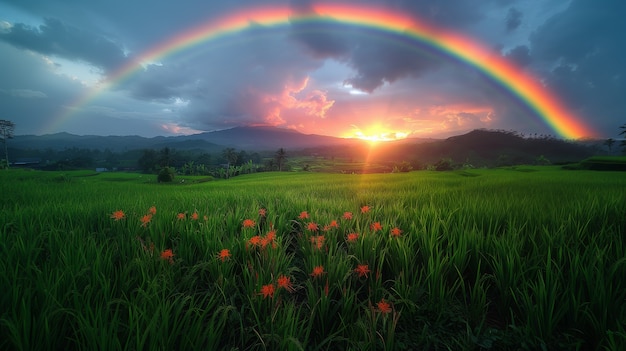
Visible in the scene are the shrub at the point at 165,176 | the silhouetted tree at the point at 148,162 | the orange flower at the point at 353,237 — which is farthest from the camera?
the silhouetted tree at the point at 148,162

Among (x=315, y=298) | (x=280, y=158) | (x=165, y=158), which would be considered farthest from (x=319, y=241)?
(x=165, y=158)

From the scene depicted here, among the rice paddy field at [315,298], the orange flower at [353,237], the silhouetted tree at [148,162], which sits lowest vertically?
the silhouetted tree at [148,162]

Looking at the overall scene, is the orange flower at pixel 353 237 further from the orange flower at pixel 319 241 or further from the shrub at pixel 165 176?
the shrub at pixel 165 176

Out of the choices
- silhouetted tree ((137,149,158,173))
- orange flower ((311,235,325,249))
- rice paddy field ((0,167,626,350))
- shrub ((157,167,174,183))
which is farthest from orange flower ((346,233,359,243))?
silhouetted tree ((137,149,158,173))

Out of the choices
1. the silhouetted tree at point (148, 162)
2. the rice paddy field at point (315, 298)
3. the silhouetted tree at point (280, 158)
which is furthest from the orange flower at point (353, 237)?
the silhouetted tree at point (148, 162)

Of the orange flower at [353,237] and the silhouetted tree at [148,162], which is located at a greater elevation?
the orange flower at [353,237]

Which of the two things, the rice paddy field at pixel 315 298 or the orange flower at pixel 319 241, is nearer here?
the rice paddy field at pixel 315 298

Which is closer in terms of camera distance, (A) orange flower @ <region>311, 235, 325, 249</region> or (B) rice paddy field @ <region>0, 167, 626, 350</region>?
(B) rice paddy field @ <region>0, 167, 626, 350</region>

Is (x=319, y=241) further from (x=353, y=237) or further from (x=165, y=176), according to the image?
(x=165, y=176)

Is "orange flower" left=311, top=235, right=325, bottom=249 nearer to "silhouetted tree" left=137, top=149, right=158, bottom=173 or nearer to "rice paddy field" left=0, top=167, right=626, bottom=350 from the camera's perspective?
"rice paddy field" left=0, top=167, right=626, bottom=350

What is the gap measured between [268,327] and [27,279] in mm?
1799

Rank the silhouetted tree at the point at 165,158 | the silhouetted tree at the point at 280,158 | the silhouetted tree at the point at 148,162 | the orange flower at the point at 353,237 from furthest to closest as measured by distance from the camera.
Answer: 1. the silhouetted tree at the point at 280,158
2. the silhouetted tree at the point at 165,158
3. the silhouetted tree at the point at 148,162
4. the orange flower at the point at 353,237

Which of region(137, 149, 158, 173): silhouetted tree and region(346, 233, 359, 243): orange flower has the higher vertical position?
region(346, 233, 359, 243): orange flower

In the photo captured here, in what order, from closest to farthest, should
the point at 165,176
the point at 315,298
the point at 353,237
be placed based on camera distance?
1. the point at 315,298
2. the point at 353,237
3. the point at 165,176
